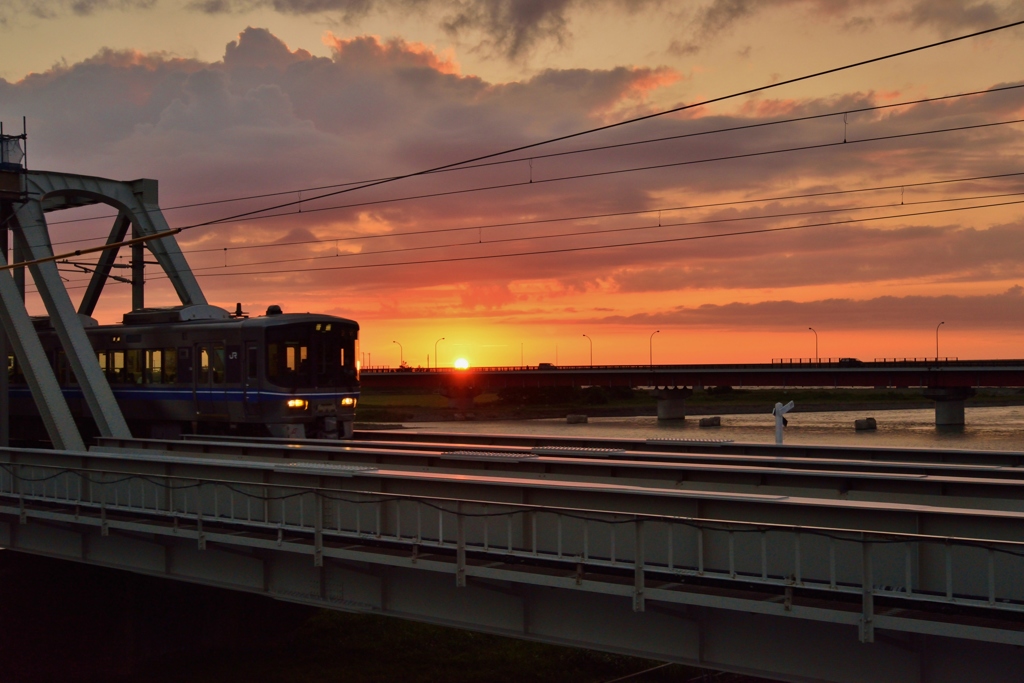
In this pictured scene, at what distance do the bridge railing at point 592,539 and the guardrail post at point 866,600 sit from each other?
0.05 feet

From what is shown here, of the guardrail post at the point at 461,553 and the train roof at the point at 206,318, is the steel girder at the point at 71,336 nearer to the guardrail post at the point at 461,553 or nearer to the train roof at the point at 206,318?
the train roof at the point at 206,318

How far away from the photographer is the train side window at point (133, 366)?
93.6 feet

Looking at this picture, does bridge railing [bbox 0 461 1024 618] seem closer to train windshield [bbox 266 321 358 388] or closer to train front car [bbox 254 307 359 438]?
train front car [bbox 254 307 359 438]

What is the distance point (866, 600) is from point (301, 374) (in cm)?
1906

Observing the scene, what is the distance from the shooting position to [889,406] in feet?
376

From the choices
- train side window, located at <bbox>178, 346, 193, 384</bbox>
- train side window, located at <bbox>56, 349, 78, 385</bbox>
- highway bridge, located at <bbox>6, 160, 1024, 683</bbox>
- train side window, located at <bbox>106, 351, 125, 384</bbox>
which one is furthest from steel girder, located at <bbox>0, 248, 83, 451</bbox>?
highway bridge, located at <bbox>6, 160, 1024, 683</bbox>

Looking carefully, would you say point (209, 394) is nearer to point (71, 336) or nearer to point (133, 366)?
point (133, 366)

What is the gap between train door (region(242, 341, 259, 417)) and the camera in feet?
83.7

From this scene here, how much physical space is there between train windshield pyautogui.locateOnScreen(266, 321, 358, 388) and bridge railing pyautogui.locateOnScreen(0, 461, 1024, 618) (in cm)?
776

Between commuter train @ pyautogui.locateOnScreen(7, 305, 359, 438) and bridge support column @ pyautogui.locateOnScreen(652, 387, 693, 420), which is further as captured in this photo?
bridge support column @ pyautogui.locateOnScreen(652, 387, 693, 420)

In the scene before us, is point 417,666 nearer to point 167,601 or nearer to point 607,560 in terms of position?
point 167,601

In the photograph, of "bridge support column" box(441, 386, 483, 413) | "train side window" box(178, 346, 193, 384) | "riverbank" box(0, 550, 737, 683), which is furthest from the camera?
"bridge support column" box(441, 386, 483, 413)

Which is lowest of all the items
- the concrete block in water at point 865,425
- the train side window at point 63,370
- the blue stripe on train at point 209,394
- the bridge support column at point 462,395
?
the concrete block in water at point 865,425

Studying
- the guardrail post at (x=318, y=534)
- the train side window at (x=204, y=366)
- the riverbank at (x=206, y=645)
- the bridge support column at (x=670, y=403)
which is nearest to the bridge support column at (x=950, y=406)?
the bridge support column at (x=670, y=403)
